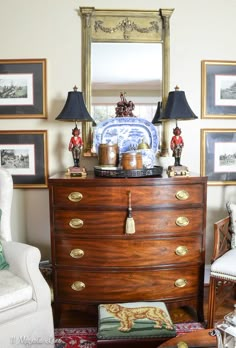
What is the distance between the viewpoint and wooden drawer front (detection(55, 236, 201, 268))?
200 cm

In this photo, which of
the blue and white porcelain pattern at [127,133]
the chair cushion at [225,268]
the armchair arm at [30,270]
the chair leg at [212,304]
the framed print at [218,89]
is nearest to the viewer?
the armchair arm at [30,270]

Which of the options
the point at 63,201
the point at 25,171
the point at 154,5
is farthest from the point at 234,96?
the point at 25,171

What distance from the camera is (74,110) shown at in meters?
2.13

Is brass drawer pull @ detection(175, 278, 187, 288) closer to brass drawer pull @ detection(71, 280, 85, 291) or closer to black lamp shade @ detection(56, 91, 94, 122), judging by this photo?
brass drawer pull @ detection(71, 280, 85, 291)

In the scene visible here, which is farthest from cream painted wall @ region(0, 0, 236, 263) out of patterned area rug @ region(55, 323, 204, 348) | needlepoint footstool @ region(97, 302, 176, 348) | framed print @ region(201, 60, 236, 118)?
needlepoint footstool @ region(97, 302, 176, 348)

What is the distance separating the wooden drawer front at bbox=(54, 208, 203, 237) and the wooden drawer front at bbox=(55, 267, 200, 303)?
0.93 feet

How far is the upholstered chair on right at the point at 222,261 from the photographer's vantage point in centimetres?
191

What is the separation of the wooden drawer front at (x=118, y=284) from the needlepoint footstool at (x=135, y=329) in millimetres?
327

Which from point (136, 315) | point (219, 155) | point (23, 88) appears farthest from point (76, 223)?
point (219, 155)

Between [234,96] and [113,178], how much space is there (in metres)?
1.33

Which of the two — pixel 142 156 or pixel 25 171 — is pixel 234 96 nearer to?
pixel 142 156

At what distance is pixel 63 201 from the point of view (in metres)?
1.97

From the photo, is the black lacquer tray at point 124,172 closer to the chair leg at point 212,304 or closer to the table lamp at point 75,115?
the table lamp at point 75,115

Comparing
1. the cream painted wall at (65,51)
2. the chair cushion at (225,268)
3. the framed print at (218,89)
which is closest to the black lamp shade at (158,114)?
the cream painted wall at (65,51)
